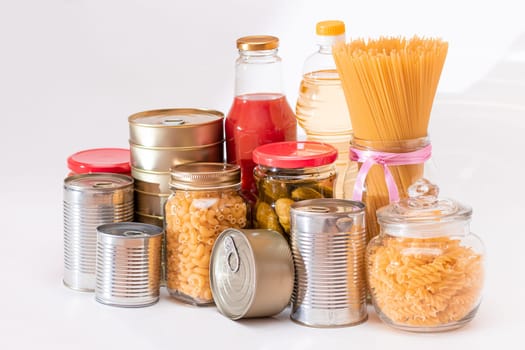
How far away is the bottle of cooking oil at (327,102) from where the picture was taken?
7.88 feet

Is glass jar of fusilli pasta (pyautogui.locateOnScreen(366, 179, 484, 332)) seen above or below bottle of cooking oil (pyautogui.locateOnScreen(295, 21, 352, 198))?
below

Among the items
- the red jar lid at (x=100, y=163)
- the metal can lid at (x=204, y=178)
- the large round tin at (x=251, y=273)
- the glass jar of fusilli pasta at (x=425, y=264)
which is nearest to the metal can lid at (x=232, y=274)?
the large round tin at (x=251, y=273)

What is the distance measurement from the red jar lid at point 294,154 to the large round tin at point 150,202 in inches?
9.0

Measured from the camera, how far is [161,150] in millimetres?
2371

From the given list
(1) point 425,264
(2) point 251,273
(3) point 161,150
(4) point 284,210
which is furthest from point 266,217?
(1) point 425,264

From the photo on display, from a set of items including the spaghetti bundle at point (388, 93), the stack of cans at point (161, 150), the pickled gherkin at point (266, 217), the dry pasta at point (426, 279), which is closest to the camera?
the dry pasta at point (426, 279)

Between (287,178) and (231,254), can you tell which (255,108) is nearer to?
(287,178)

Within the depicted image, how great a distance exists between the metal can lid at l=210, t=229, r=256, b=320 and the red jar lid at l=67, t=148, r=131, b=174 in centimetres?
37

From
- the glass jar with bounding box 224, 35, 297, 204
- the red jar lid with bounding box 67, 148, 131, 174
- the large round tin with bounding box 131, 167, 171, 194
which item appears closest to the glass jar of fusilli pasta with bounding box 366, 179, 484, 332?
the glass jar with bounding box 224, 35, 297, 204

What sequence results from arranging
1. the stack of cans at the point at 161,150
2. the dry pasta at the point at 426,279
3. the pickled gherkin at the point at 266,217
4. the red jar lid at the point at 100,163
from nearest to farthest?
1. the dry pasta at the point at 426,279
2. the pickled gherkin at the point at 266,217
3. the stack of cans at the point at 161,150
4. the red jar lid at the point at 100,163

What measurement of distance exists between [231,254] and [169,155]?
278 millimetres

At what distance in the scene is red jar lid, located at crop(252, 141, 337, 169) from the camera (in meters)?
2.21

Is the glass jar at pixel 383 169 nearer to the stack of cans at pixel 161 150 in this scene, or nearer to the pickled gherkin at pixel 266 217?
the pickled gherkin at pixel 266 217

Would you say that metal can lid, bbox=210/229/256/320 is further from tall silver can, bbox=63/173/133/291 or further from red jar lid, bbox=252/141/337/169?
tall silver can, bbox=63/173/133/291
